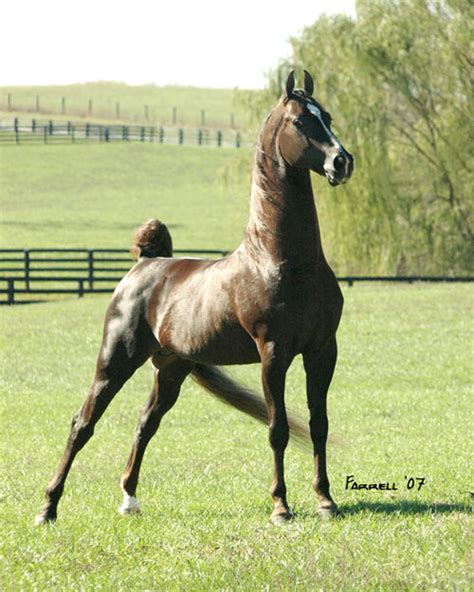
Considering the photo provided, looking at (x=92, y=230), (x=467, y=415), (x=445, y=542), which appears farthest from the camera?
(x=92, y=230)

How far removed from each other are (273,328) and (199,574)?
1.52m

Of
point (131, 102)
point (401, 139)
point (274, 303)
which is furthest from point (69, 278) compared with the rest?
point (131, 102)

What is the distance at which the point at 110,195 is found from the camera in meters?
62.2

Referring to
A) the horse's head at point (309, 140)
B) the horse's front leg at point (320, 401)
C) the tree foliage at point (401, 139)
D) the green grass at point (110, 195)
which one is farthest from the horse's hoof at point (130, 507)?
the green grass at point (110, 195)

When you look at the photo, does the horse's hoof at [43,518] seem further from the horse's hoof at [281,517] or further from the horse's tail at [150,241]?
the horse's tail at [150,241]

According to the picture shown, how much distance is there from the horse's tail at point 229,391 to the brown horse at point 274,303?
411 mm

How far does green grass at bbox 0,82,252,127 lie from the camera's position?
9369 centimetres

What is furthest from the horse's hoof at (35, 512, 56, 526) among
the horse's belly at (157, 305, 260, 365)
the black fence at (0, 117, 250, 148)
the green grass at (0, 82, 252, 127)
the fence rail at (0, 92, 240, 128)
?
the fence rail at (0, 92, 240, 128)

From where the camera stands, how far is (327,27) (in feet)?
109

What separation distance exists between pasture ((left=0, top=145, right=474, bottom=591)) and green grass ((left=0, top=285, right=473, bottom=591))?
19 mm

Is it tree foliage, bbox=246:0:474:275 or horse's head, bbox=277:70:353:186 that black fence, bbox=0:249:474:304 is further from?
horse's head, bbox=277:70:353:186

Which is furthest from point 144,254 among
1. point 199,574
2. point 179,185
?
point 179,185

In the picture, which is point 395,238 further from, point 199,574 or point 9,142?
point 9,142

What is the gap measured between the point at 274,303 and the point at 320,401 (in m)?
0.77
